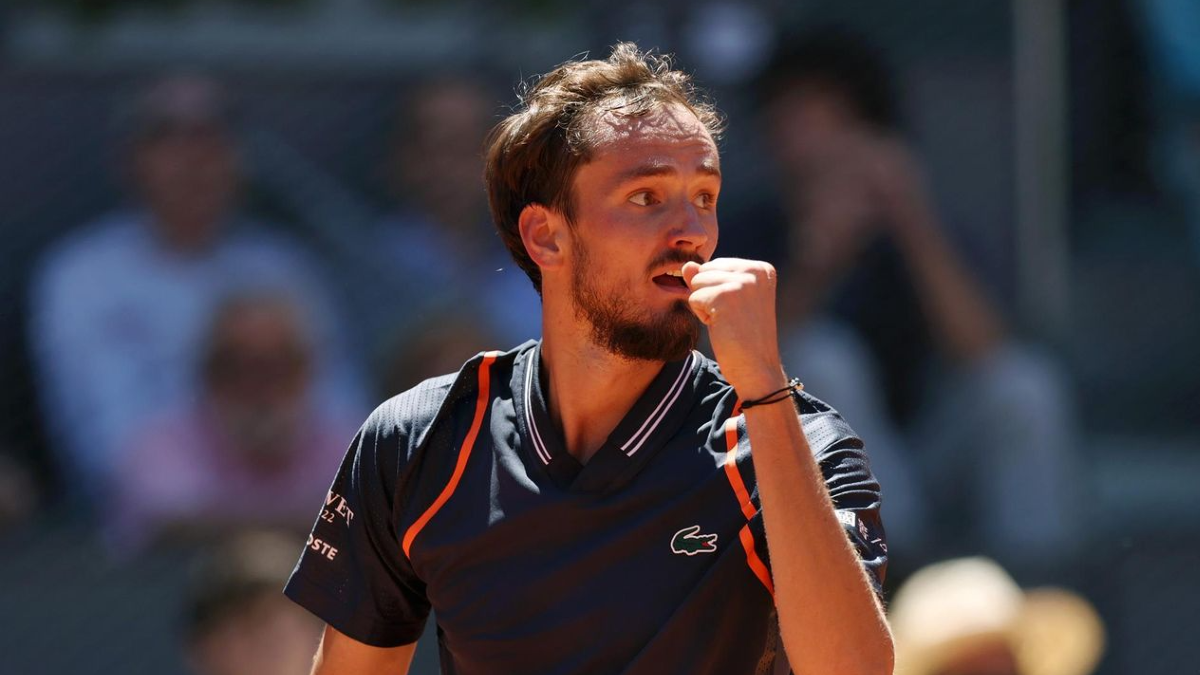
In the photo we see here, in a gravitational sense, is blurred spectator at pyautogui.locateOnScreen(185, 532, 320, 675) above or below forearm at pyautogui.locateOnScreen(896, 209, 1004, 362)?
below

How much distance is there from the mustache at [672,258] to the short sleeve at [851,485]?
0.73 ft

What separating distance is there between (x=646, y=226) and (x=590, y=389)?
0.23 meters

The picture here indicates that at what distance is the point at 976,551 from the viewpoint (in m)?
4.96

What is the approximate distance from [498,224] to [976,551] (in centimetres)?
318

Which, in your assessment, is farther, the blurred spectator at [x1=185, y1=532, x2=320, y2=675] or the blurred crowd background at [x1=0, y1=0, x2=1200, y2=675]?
the blurred crowd background at [x1=0, y1=0, x2=1200, y2=675]

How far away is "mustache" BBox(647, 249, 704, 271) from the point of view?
1.90m

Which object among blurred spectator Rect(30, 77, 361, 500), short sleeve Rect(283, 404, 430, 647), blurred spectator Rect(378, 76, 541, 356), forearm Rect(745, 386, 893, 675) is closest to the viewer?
forearm Rect(745, 386, 893, 675)

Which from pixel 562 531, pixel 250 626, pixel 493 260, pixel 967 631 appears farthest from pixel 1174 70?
pixel 562 531

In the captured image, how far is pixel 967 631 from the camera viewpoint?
10.8 feet

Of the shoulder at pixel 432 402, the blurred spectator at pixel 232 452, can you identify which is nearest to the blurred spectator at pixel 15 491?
the blurred spectator at pixel 232 452

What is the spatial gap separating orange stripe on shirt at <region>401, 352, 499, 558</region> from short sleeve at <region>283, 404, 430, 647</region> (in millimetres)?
53

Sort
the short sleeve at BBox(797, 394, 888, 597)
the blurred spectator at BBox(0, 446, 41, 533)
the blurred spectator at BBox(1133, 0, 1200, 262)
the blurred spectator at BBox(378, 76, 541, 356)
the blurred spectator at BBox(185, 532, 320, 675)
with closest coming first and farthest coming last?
1. the short sleeve at BBox(797, 394, 888, 597)
2. the blurred spectator at BBox(185, 532, 320, 675)
3. the blurred spectator at BBox(0, 446, 41, 533)
4. the blurred spectator at BBox(378, 76, 541, 356)
5. the blurred spectator at BBox(1133, 0, 1200, 262)

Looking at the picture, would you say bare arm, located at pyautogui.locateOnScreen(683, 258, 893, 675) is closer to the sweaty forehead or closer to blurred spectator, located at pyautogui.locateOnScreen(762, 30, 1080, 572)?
Result: the sweaty forehead

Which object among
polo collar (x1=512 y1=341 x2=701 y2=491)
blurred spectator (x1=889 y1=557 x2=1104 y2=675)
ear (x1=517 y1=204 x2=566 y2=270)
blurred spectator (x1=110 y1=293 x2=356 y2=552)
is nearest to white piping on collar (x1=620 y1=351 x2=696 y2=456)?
polo collar (x1=512 y1=341 x2=701 y2=491)
